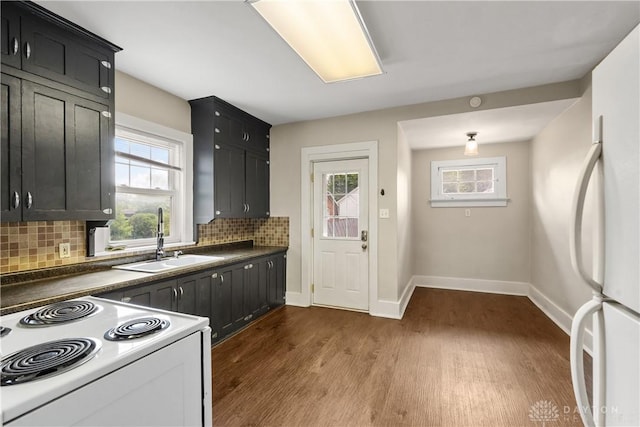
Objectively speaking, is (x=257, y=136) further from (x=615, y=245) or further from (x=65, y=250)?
(x=615, y=245)

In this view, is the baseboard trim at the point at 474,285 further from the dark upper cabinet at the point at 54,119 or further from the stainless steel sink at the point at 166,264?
the dark upper cabinet at the point at 54,119

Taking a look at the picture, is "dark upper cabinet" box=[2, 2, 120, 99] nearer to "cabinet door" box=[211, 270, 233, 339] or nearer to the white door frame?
"cabinet door" box=[211, 270, 233, 339]

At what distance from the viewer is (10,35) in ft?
5.57

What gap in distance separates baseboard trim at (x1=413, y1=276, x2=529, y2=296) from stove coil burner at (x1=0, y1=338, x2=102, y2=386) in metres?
4.74

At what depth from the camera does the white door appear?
3.75 meters

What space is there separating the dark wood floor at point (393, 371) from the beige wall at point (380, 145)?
68cm

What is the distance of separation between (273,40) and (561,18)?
6.17 ft

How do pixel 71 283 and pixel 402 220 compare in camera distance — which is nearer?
pixel 71 283

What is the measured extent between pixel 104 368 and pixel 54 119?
1.79m

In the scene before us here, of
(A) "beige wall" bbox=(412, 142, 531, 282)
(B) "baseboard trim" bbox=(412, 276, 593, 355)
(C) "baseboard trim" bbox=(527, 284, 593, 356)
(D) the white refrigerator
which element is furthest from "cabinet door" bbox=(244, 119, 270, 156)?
(C) "baseboard trim" bbox=(527, 284, 593, 356)

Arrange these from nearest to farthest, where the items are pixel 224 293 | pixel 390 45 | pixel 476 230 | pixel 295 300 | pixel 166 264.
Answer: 1. pixel 390 45
2. pixel 166 264
3. pixel 224 293
4. pixel 295 300
5. pixel 476 230

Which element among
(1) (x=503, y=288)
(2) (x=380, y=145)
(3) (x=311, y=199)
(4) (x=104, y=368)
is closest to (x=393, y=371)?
(4) (x=104, y=368)

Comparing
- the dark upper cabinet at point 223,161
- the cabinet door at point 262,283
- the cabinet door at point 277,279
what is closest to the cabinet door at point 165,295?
the dark upper cabinet at point 223,161

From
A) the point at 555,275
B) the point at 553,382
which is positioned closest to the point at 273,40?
the point at 553,382
